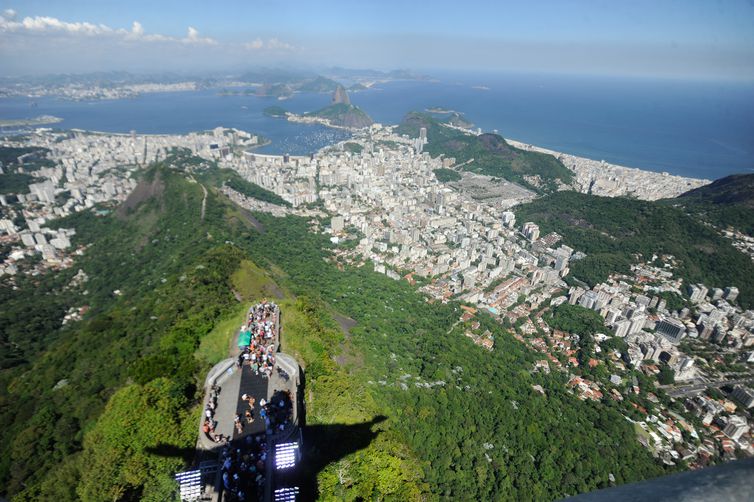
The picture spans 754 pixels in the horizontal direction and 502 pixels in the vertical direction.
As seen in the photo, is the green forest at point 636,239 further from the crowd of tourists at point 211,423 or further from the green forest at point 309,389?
the crowd of tourists at point 211,423

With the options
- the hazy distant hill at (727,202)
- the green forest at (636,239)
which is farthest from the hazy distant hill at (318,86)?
the hazy distant hill at (727,202)

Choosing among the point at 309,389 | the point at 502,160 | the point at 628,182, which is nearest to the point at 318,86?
the point at 502,160

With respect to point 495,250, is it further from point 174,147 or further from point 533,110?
point 533,110

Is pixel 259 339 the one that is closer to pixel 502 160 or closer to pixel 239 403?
pixel 239 403

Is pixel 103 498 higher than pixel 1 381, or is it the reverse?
pixel 103 498

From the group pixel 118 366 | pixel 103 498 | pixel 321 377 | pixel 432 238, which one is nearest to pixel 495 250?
pixel 432 238
